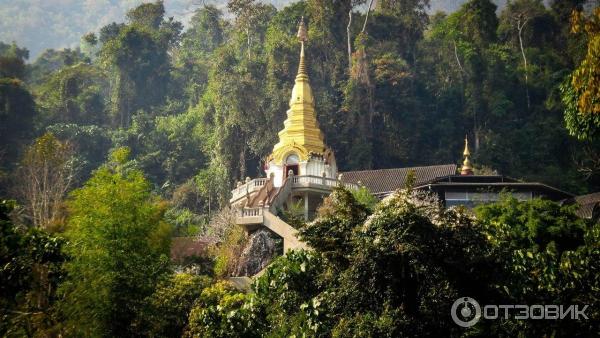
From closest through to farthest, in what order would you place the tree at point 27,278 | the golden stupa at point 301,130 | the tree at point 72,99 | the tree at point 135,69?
the tree at point 27,278, the golden stupa at point 301,130, the tree at point 72,99, the tree at point 135,69

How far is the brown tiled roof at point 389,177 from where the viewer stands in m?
48.3

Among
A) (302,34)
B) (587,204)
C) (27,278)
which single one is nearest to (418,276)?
(27,278)

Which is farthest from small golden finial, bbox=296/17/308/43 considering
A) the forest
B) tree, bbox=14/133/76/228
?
tree, bbox=14/133/76/228

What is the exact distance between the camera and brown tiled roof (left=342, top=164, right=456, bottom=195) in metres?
48.3

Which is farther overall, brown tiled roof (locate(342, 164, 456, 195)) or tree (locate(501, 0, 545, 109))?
tree (locate(501, 0, 545, 109))

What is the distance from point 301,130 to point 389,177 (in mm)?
4639

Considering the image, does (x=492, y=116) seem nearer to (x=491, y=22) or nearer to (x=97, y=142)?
(x=491, y=22)

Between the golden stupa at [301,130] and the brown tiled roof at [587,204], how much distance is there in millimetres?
11146

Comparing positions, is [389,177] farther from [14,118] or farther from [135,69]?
[135,69]

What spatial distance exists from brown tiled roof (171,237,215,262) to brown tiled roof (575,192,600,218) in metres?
13.9

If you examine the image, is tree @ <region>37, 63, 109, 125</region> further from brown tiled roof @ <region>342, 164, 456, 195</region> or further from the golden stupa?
brown tiled roof @ <region>342, 164, 456, 195</region>

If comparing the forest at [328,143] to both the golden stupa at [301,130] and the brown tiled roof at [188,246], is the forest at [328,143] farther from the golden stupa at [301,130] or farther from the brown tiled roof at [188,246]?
the golden stupa at [301,130]

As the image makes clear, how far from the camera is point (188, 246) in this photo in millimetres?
42594

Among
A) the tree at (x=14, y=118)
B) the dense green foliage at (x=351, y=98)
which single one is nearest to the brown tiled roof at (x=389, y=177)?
the dense green foliage at (x=351, y=98)
